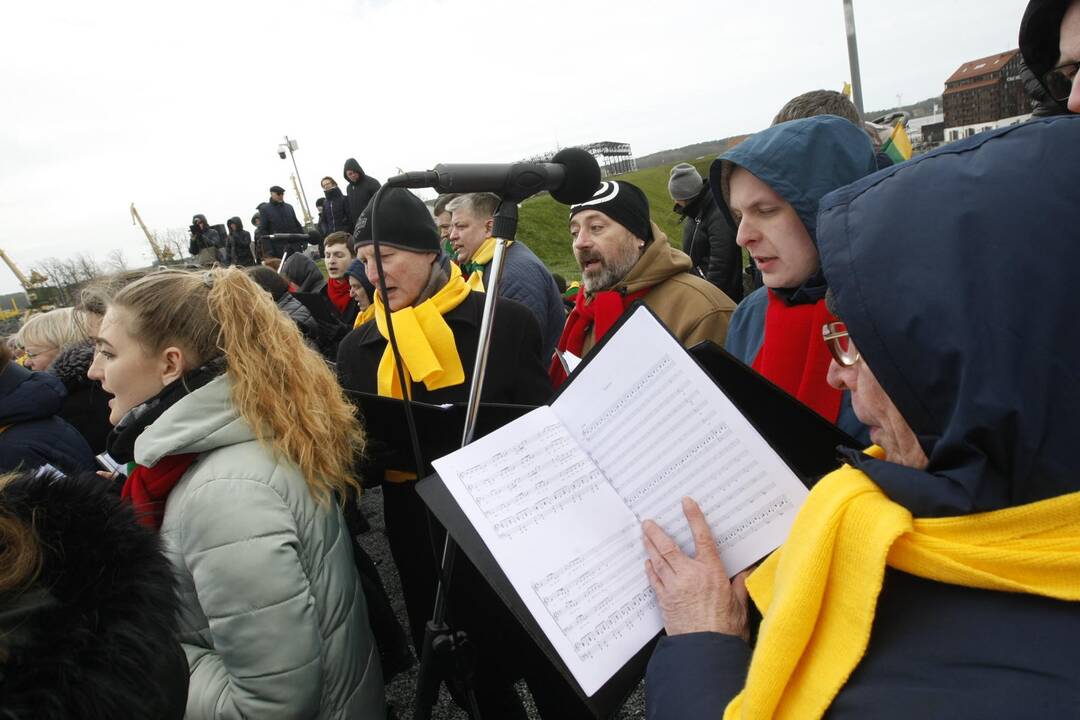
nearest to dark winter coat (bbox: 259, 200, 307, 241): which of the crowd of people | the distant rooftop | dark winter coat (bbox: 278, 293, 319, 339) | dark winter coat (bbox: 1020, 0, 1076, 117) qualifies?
dark winter coat (bbox: 278, 293, 319, 339)

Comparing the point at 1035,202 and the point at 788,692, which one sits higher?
the point at 1035,202

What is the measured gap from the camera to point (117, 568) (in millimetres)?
1033

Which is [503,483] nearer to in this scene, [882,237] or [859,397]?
[859,397]

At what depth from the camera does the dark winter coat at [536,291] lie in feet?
11.8

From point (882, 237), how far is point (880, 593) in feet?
1.43

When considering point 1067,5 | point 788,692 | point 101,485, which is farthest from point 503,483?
point 1067,5

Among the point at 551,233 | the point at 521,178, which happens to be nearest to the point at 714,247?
the point at 521,178

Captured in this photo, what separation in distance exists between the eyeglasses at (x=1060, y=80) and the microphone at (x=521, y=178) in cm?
133

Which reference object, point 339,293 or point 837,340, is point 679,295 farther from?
point 339,293

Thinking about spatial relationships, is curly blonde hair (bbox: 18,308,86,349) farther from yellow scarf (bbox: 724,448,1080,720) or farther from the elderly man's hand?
yellow scarf (bbox: 724,448,1080,720)

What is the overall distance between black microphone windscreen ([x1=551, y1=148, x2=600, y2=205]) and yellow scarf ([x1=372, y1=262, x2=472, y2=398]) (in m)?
1.04

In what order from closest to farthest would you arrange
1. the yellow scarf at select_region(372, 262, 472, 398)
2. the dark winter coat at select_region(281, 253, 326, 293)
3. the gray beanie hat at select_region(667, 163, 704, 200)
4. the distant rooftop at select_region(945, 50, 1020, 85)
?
the yellow scarf at select_region(372, 262, 472, 398) → the gray beanie hat at select_region(667, 163, 704, 200) → the dark winter coat at select_region(281, 253, 326, 293) → the distant rooftop at select_region(945, 50, 1020, 85)

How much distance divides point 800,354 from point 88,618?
1.64m

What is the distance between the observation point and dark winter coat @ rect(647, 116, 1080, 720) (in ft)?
2.06
